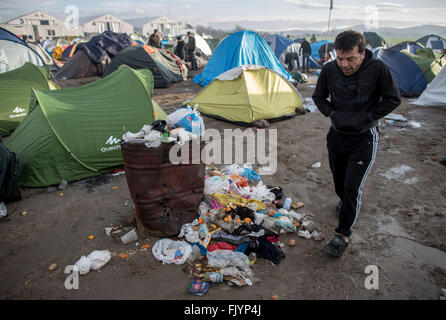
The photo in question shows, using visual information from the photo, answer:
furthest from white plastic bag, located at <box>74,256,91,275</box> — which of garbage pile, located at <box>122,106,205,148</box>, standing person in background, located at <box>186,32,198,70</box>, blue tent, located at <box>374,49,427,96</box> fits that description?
standing person in background, located at <box>186,32,198,70</box>

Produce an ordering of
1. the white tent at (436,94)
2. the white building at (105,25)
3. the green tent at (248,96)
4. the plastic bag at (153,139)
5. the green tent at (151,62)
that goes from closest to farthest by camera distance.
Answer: the plastic bag at (153,139)
the green tent at (248,96)
the white tent at (436,94)
the green tent at (151,62)
the white building at (105,25)

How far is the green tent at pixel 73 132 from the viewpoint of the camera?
4125 millimetres

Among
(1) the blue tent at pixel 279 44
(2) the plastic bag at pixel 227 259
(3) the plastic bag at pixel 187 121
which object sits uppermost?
(1) the blue tent at pixel 279 44

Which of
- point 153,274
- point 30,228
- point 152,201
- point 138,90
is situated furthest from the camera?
point 138,90

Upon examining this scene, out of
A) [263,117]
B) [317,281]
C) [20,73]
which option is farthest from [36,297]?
[20,73]

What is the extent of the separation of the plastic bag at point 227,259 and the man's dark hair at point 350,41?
81.9 inches

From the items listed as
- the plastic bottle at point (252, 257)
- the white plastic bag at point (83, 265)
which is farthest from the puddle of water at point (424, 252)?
the white plastic bag at point (83, 265)

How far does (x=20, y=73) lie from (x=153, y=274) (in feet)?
22.7

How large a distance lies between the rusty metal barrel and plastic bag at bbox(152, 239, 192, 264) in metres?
0.19

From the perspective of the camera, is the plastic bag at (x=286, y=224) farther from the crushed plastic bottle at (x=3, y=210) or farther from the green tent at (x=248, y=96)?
the green tent at (x=248, y=96)

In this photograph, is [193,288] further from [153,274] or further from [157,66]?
[157,66]

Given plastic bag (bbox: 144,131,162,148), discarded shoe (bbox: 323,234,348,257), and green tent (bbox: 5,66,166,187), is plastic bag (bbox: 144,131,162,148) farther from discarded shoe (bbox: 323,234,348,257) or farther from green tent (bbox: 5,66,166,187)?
discarded shoe (bbox: 323,234,348,257)

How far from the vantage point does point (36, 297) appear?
236cm

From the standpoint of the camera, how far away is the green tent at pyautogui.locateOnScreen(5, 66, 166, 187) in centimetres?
412
